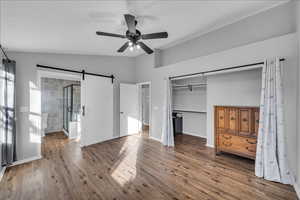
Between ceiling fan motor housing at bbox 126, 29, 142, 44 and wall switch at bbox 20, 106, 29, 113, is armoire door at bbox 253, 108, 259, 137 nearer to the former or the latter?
ceiling fan motor housing at bbox 126, 29, 142, 44

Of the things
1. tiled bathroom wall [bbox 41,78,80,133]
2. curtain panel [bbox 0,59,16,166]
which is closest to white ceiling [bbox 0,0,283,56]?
curtain panel [bbox 0,59,16,166]

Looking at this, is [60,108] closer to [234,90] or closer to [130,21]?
[130,21]

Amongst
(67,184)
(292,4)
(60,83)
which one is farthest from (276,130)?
(60,83)

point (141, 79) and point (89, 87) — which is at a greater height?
point (141, 79)

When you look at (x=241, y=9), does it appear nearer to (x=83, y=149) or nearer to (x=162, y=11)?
(x=162, y=11)

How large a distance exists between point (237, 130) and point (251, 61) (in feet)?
5.08

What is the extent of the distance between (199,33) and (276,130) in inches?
117

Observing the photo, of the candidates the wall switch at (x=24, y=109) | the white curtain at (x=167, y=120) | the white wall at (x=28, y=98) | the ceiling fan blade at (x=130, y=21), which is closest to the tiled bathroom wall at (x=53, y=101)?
the white wall at (x=28, y=98)

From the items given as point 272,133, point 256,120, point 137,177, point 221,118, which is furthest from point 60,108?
point 272,133

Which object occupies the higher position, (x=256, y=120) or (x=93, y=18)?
(x=93, y=18)

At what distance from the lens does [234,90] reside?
3.85 metres

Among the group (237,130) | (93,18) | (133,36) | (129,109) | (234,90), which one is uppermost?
(93,18)

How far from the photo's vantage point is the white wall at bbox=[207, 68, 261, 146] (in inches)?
138

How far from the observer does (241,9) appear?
2.92 meters
